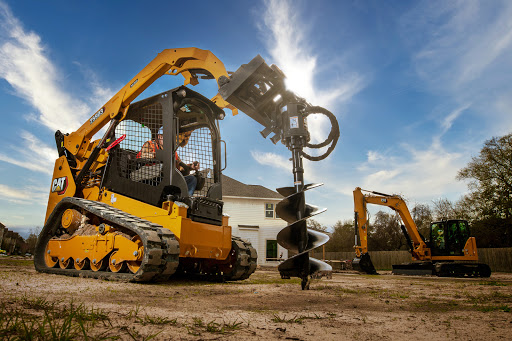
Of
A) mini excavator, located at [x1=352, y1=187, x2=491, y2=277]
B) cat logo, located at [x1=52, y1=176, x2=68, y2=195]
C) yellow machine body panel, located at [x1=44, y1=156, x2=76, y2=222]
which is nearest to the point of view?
yellow machine body panel, located at [x1=44, y1=156, x2=76, y2=222]

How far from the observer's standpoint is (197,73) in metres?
6.71

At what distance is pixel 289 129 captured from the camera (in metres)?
4.49

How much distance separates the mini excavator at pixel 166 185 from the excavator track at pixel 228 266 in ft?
0.08

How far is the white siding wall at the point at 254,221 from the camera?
26.8 metres

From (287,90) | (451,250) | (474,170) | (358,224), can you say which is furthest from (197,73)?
(474,170)

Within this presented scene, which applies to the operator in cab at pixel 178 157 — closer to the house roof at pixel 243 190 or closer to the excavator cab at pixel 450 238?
the excavator cab at pixel 450 238

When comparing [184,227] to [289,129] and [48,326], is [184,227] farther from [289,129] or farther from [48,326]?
[48,326]

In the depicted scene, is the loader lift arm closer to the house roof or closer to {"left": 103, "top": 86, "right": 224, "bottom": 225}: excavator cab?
{"left": 103, "top": 86, "right": 224, "bottom": 225}: excavator cab

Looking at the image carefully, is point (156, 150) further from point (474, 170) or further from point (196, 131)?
point (474, 170)

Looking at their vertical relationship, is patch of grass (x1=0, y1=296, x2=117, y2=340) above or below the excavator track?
below

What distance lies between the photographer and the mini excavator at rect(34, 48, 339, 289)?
466 centimetres

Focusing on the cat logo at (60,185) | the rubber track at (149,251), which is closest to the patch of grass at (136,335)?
the rubber track at (149,251)

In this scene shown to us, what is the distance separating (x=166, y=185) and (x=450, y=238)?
14853mm

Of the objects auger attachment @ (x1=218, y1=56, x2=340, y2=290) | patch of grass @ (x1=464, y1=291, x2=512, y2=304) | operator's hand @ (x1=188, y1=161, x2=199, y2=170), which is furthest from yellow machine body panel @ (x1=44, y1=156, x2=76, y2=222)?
patch of grass @ (x1=464, y1=291, x2=512, y2=304)
